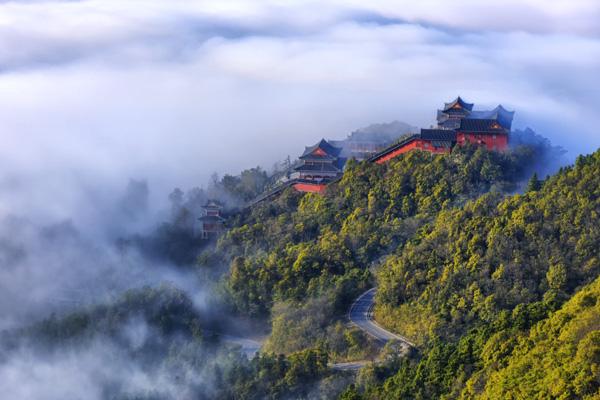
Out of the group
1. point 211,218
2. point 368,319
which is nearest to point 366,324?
point 368,319

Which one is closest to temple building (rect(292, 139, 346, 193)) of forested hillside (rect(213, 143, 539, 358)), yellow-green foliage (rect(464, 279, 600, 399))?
forested hillside (rect(213, 143, 539, 358))

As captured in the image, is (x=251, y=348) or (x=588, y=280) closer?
(x=588, y=280)

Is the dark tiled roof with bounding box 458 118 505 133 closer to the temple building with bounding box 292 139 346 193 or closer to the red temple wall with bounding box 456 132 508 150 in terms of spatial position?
the red temple wall with bounding box 456 132 508 150

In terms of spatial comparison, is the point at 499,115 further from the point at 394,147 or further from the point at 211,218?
the point at 211,218

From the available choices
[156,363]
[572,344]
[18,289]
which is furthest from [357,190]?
[572,344]

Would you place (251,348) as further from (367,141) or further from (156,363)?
(367,141)

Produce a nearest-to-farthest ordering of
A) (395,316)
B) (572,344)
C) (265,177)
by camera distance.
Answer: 1. (572,344)
2. (395,316)
3. (265,177)

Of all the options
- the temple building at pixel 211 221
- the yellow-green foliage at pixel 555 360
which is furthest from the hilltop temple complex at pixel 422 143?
the yellow-green foliage at pixel 555 360
